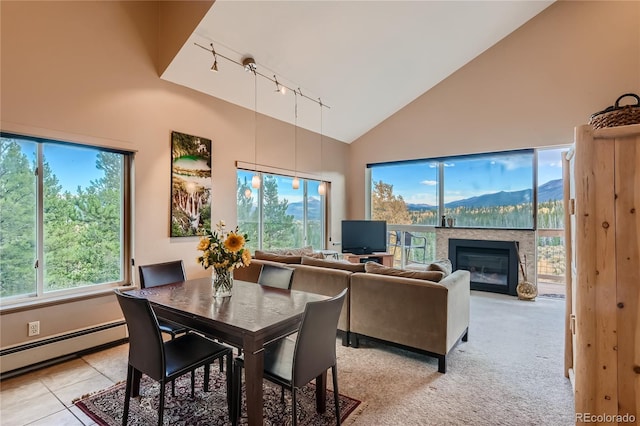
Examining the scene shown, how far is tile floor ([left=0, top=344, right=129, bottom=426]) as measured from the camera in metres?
2.11

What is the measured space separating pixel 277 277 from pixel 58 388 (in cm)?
197

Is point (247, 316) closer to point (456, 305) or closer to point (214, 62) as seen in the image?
point (456, 305)

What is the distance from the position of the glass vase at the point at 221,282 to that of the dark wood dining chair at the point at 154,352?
370mm

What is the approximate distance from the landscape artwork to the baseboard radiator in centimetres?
126

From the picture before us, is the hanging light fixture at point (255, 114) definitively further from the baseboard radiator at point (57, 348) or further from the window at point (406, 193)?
the window at point (406, 193)

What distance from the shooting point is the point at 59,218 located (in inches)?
122

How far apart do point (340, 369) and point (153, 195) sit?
9.56 ft

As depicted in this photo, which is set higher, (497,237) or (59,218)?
(59,218)

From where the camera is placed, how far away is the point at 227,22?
335 centimetres

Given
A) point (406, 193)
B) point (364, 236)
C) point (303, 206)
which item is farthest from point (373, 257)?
point (406, 193)

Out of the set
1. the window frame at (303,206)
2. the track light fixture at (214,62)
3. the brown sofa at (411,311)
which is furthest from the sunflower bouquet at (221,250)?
the window frame at (303,206)

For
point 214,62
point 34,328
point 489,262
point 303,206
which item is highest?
point 214,62

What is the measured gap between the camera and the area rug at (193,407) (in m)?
2.07

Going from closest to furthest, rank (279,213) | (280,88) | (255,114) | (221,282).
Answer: (221,282), (280,88), (255,114), (279,213)
